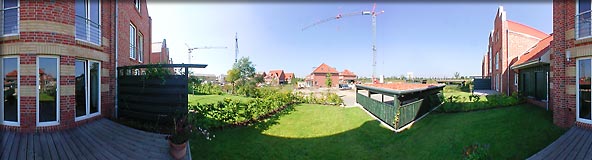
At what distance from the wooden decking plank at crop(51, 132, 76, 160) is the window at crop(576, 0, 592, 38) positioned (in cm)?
1190

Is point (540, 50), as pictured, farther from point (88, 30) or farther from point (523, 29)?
point (88, 30)

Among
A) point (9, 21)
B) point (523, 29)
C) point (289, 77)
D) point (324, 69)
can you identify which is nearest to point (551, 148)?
point (9, 21)

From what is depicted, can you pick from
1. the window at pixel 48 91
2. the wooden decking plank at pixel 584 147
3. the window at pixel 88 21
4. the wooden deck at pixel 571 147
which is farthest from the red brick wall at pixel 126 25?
the wooden decking plank at pixel 584 147

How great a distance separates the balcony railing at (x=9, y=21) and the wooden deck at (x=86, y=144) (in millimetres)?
2212

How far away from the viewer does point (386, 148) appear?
270 inches

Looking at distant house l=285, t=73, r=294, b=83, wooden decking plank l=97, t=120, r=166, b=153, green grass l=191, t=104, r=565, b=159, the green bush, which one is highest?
distant house l=285, t=73, r=294, b=83

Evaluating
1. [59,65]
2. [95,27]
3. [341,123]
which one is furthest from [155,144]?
[341,123]

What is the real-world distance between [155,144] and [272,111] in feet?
19.5

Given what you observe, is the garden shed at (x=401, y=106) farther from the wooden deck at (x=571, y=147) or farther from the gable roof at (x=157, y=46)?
the gable roof at (x=157, y=46)

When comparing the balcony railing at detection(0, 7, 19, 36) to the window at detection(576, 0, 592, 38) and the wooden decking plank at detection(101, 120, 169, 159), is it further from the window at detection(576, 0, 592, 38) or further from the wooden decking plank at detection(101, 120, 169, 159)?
the window at detection(576, 0, 592, 38)

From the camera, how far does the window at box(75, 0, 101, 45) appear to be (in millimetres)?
5789

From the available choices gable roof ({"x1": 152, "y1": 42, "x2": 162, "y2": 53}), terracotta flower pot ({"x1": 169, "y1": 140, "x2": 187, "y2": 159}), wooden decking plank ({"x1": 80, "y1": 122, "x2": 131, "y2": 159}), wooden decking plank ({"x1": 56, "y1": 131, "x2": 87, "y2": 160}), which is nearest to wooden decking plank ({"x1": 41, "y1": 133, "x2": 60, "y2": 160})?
wooden decking plank ({"x1": 56, "y1": 131, "x2": 87, "y2": 160})

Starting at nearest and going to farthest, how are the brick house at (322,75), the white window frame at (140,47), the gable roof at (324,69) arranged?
the white window frame at (140,47), the brick house at (322,75), the gable roof at (324,69)

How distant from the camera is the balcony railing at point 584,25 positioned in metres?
5.81
